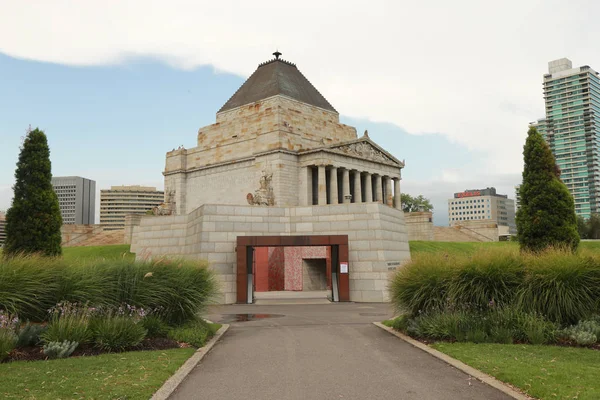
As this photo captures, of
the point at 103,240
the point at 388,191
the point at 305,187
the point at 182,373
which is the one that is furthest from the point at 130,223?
the point at 182,373

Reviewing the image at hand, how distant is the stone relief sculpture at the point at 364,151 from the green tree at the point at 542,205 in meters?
31.4

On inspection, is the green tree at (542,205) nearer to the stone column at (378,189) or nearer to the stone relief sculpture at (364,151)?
the stone relief sculpture at (364,151)

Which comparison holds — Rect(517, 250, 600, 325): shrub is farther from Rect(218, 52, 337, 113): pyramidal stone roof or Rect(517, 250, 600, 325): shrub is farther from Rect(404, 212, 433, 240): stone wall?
Rect(404, 212, 433, 240): stone wall

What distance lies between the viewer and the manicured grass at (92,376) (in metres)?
7.64

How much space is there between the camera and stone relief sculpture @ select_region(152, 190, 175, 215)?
55647mm

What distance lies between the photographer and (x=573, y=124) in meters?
148

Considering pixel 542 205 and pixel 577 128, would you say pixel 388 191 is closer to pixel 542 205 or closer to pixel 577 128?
pixel 542 205

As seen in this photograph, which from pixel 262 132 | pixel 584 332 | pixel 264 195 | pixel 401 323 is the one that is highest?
pixel 262 132

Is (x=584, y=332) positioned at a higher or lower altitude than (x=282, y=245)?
lower

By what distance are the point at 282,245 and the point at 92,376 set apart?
55.8 feet

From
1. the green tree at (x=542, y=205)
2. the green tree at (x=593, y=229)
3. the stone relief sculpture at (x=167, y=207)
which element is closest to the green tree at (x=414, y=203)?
the green tree at (x=593, y=229)

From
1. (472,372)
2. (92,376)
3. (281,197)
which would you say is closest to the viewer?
(92,376)

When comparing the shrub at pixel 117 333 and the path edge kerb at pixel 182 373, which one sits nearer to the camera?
the path edge kerb at pixel 182 373

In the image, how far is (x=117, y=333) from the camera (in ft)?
36.6
